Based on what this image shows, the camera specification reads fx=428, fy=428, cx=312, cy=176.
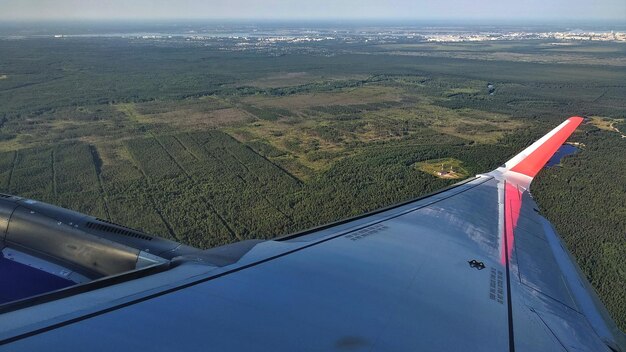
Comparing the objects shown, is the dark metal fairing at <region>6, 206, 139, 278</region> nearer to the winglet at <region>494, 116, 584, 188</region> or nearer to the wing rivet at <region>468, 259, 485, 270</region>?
the wing rivet at <region>468, 259, 485, 270</region>

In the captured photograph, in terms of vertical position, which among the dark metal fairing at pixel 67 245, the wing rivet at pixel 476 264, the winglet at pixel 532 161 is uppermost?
the winglet at pixel 532 161

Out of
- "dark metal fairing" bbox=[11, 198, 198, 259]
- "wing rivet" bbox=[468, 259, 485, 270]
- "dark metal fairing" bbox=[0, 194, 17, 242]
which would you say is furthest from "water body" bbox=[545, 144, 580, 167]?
"dark metal fairing" bbox=[0, 194, 17, 242]

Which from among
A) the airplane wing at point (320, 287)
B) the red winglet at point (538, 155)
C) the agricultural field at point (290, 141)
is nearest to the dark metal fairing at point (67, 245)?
the airplane wing at point (320, 287)

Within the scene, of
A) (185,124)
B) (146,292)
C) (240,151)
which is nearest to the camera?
(146,292)

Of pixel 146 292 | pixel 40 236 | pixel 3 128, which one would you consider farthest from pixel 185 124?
pixel 146 292

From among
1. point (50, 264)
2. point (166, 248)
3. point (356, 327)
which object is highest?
point (356, 327)

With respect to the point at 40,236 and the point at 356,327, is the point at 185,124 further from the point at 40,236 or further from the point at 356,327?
the point at 356,327

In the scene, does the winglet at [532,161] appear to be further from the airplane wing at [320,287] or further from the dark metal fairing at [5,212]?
the dark metal fairing at [5,212]
